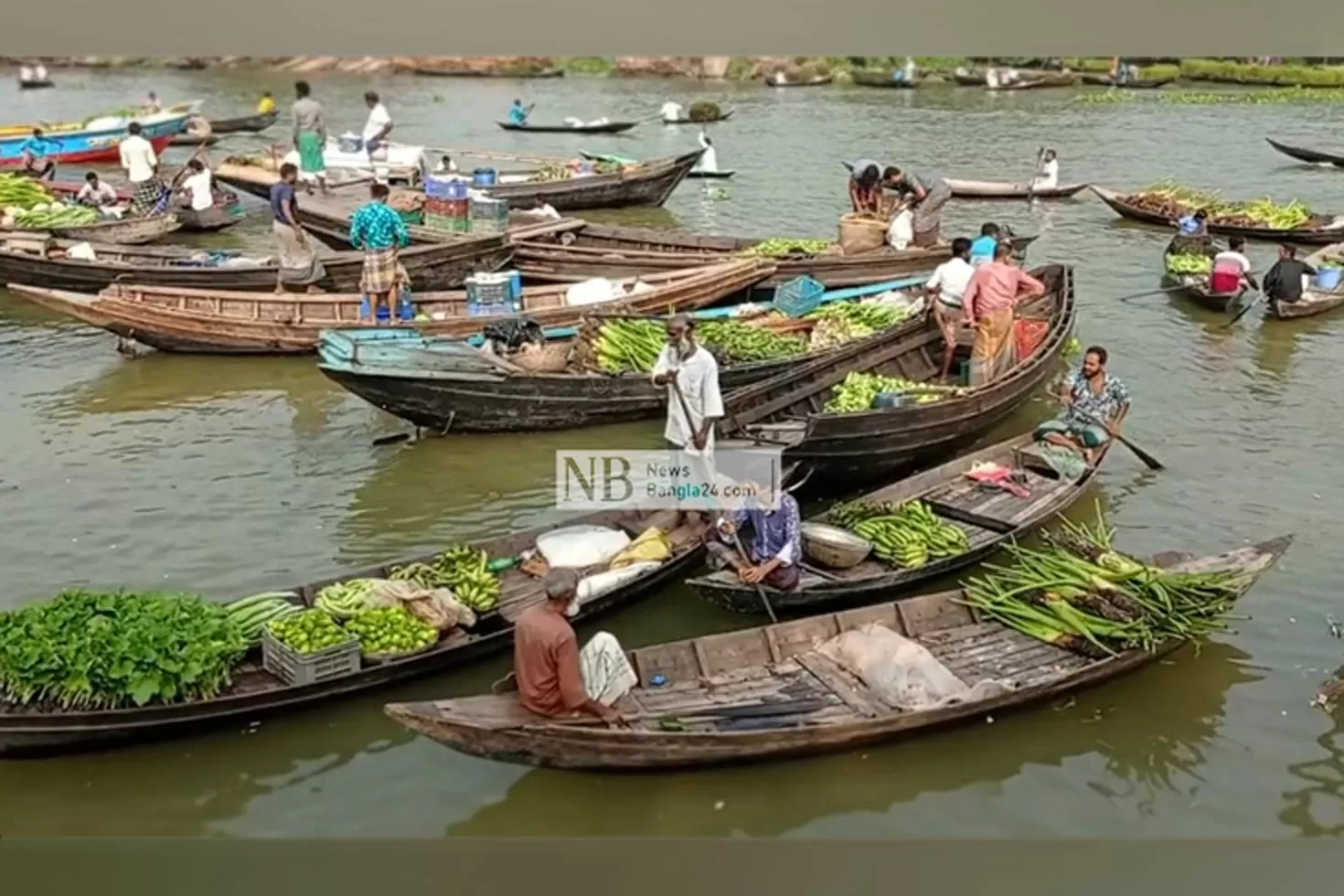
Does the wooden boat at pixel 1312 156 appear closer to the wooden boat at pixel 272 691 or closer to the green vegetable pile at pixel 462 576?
the wooden boat at pixel 272 691

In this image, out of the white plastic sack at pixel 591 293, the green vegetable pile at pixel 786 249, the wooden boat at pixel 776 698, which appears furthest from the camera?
the green vegetable pile at pixel 786 249

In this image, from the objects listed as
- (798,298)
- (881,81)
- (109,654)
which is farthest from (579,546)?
(881,81)

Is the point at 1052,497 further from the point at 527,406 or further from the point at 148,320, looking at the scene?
the point at 148,320

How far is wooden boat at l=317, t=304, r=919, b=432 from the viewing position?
27.0 feet

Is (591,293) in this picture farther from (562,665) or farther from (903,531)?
(562,665)

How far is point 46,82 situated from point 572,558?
92.8 feet

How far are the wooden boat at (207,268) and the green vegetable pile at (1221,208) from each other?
349 inches

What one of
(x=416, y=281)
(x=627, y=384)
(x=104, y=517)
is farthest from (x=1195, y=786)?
(x=416, y=281)

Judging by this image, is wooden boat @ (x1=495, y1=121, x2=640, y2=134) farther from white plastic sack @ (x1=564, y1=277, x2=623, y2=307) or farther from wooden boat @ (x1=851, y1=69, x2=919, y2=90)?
white plastic sack @ (x1=564, y1=277, x2=623, y2=307)

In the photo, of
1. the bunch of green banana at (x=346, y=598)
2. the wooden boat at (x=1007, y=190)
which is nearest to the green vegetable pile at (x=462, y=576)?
the bunch of green banana at (x=346, y=598)

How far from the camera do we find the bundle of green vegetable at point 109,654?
4.86 metres

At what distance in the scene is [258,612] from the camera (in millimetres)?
5469

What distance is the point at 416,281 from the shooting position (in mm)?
11547

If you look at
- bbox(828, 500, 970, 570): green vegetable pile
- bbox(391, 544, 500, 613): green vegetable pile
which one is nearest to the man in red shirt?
bbox(391, 544, 500, 613): green vegetable pile
